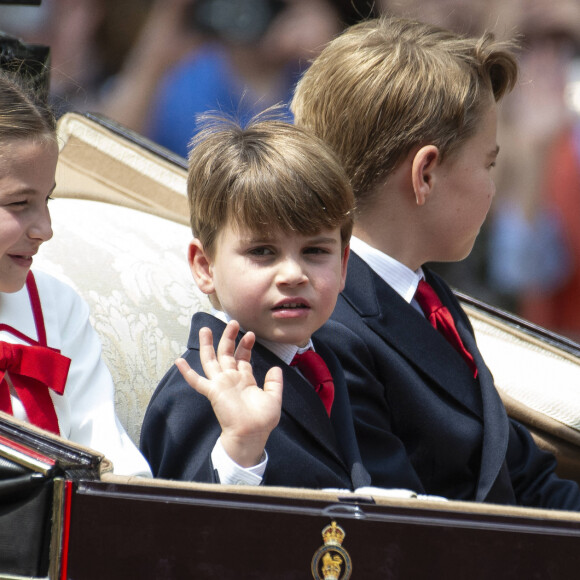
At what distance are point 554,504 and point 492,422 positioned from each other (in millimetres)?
206

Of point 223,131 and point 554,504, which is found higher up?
point 223,131

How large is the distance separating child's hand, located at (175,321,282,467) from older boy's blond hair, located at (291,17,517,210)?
0.44 meters

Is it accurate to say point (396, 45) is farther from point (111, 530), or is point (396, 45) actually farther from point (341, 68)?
point (111, 530)

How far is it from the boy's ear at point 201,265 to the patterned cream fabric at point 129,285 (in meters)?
0.27

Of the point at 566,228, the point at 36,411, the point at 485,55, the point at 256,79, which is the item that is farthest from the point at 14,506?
the point at 566,228

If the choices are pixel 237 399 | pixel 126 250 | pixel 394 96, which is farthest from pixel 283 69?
pixel 237 399

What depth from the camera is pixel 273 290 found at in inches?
43.2

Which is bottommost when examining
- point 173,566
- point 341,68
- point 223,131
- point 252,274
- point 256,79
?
point 173,566

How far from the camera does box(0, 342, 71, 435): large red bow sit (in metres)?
1.08

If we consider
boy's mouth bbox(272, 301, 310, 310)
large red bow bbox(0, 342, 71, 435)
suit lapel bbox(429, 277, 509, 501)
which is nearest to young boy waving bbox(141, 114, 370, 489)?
boy's mouth bbox(272, 301, 310, 310)

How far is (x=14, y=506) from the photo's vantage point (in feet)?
2.35

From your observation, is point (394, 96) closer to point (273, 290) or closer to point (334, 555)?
point (273, 290)

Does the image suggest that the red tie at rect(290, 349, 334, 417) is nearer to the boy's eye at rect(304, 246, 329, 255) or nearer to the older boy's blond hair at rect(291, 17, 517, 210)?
the boy's eye at rect(304, 246, 329, 255)

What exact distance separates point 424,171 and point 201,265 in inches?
14.0
